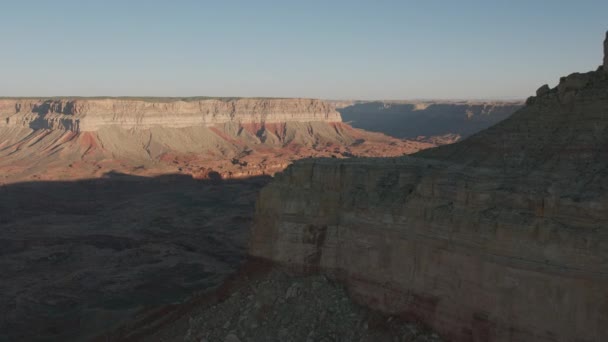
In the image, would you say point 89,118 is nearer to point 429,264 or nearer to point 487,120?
point 429,264

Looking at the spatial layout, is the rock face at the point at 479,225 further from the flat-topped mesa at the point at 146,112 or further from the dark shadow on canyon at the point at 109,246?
the flat-topped mesa at the point at 146,112

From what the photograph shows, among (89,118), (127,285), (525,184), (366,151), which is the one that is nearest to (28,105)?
(89,118)

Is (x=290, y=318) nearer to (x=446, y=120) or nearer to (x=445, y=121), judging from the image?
(x=445, y=121)

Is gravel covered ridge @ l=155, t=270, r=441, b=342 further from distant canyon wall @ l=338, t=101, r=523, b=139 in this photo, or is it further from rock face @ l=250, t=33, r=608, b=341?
distant canyon wall @ l=338, t=101, r=523, b=139

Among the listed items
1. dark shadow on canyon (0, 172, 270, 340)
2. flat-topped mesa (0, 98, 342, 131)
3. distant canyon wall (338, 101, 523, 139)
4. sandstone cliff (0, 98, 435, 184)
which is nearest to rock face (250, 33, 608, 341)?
dark shadow on canyon (0, 172, 270, 340)

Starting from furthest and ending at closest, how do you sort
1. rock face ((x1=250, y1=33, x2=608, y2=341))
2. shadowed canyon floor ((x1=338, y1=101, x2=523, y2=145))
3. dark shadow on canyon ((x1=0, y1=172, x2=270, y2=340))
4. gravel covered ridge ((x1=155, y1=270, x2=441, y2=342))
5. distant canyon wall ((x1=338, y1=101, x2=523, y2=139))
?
distant canyon wall ((x1=338, y1=101, x2=523, y2=139))
shadowed canyon floor ((x1=338, y1=101, x2=523, y2=145))
dark shadow on canyon ((x1=0, y1=172, x2=270, y2=340))
gravel covered ridge ((x1=155, y1=270, x2=441, y2=342))
rock face ((x1=250, y1=33, x2=608, y2=341))
